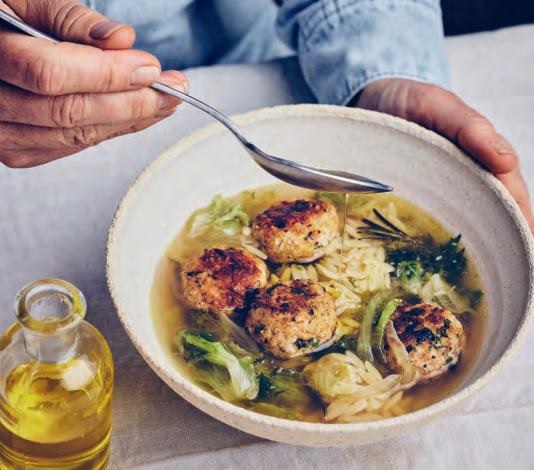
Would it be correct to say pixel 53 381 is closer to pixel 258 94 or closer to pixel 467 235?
pixel 467 235

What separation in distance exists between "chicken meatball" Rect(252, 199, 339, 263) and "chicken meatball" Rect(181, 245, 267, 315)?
6 cm

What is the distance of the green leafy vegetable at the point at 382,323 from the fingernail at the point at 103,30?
2.46 feet

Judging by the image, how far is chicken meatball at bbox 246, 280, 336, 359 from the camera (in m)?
1.48

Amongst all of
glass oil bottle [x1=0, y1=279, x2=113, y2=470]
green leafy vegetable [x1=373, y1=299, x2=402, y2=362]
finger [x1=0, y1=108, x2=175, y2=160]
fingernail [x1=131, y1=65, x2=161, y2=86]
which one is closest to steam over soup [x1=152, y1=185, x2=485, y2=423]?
green leafy vegetable [x1=373, y1=299, x2=402, y2=362]

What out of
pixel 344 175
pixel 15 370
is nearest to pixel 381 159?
pixel 344 175

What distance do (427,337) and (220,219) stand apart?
22.5 inches

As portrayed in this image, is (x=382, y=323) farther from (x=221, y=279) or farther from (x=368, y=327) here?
(x=221, y=279)

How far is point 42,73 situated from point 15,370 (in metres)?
0.51

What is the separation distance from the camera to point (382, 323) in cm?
154

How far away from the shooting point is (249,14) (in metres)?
2.60

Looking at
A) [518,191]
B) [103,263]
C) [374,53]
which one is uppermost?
[374,53]

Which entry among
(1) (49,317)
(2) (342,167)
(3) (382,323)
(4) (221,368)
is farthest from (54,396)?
(2) (342,167)

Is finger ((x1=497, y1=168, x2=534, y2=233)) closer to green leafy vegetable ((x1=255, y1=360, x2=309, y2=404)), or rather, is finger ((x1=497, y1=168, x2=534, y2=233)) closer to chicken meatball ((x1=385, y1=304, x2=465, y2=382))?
chicken meatball ((x1=385, y1=304, x2=465, y2=382))

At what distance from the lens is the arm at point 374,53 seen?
203 cm
